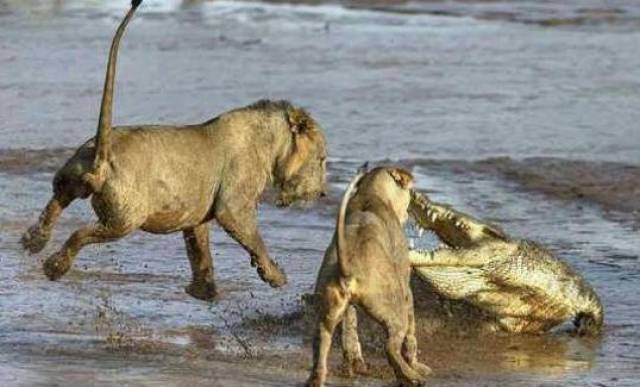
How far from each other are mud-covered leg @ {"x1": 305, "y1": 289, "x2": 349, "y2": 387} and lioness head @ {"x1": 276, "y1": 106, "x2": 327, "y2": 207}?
1922mm

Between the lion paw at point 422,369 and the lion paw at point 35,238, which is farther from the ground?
the lion paw at point 35,238

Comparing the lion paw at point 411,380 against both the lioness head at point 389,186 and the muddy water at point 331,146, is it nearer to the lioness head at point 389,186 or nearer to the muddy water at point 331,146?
the muddy water at point 331,146

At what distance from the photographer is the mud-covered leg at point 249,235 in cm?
905

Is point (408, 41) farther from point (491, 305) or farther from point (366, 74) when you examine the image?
point (491, 305)

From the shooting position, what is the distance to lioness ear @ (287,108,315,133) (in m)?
9.32

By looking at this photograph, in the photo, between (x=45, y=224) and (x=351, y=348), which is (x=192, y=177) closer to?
(x=45, y=224)

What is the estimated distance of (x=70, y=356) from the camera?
336 inches

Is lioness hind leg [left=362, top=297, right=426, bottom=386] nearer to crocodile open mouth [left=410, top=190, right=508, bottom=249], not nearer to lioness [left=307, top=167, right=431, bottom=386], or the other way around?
lioness [left=307, top=167, right=431, bottom=386]

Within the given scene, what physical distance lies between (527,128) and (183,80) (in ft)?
15.6

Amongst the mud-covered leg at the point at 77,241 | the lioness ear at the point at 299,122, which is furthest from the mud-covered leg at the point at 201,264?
the mud-covered leg at the point at 77,241

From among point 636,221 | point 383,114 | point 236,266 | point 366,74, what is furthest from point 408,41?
point 236,266

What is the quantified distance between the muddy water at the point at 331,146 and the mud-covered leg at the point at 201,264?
0.22 meters

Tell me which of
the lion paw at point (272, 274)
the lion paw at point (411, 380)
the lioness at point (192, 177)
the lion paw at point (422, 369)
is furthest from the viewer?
the lion paw at point (272, 274)

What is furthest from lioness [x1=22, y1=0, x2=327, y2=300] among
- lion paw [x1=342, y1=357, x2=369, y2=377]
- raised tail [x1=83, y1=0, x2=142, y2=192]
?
lion paw [x1=342, y1=357, x2=369, y2=377]
